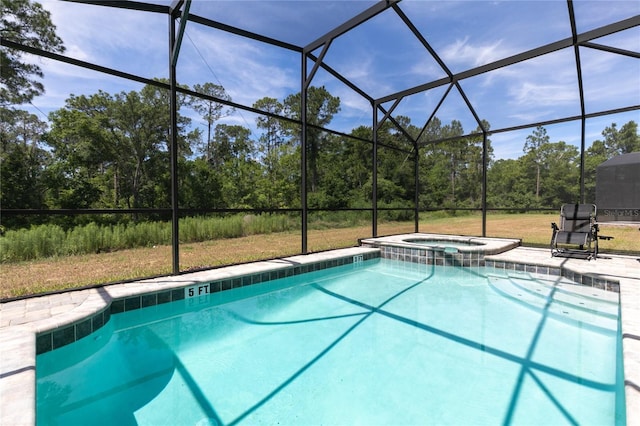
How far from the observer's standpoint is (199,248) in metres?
8.63

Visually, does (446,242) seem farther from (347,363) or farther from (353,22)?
(347,363)

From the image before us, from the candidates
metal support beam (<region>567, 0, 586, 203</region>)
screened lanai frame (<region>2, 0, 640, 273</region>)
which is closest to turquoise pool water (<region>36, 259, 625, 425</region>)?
screened lanai frame (<region>2, 0, 640, 273</region>)

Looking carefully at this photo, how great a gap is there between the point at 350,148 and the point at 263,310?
44.6 feet

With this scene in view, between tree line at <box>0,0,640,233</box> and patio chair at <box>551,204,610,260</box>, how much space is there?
119 inches

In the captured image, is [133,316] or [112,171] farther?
[112,171]

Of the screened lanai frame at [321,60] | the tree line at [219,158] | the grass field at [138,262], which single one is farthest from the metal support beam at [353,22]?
the grass field at [138,262]

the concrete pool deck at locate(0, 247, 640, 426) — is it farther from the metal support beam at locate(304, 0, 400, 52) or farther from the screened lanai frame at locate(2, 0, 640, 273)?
the metal support beam at locate(304, 0, 400, 52)

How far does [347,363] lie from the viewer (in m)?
2.60

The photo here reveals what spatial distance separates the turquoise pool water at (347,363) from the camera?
2.00 meters

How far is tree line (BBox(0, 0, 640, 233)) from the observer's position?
9.03 meters

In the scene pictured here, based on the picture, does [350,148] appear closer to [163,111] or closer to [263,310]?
[163,111]

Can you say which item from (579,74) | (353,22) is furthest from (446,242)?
(353,22)

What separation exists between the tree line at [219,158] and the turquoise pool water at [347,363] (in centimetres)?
536

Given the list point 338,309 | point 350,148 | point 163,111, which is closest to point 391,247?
point 338,309
